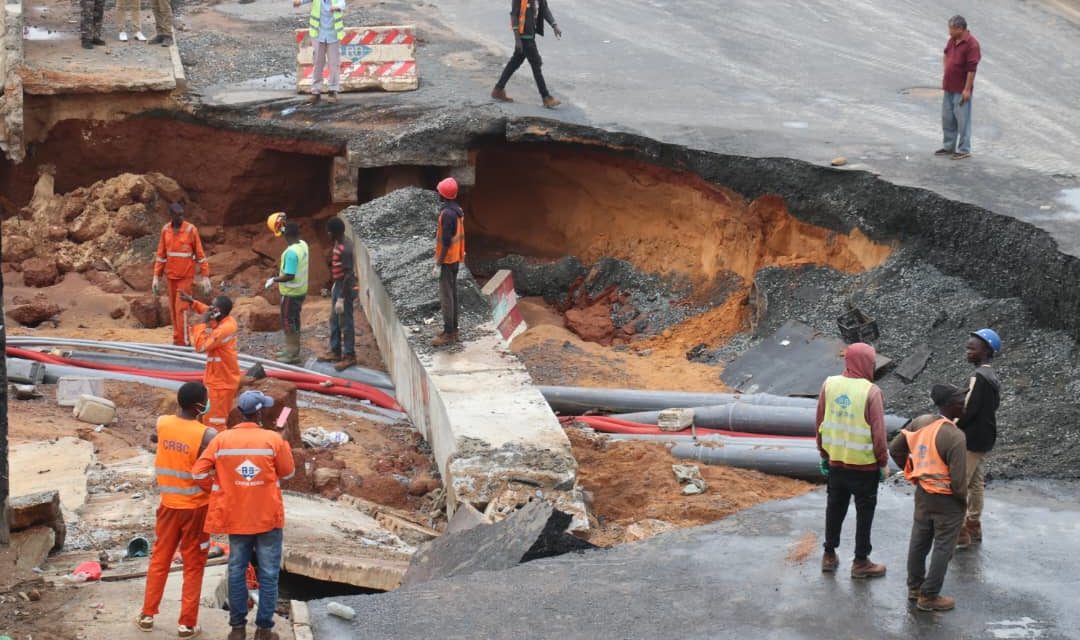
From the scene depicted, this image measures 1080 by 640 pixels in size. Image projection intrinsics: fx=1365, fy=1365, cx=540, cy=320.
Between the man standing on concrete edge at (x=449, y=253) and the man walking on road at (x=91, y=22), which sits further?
the man walking on road at (x=91, y=22)

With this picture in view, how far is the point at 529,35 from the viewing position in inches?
673

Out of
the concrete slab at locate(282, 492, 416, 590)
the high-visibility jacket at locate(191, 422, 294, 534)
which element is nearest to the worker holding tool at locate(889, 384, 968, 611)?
the concrete slab at locate(282, 492, 416, 590)

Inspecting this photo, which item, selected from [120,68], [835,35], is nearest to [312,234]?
[120,68]

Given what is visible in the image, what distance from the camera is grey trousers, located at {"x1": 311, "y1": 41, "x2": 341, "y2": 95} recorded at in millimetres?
17641

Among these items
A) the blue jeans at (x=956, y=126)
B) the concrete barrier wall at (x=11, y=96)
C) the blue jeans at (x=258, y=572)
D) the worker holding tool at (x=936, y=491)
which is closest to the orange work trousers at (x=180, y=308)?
the concrete barrier wall at (x=11, y=96)

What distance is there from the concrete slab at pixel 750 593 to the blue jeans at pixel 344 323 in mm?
6087

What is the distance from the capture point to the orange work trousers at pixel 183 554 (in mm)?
7512

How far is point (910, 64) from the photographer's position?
19438mm

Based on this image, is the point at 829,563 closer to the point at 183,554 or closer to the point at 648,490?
the point at 648,490

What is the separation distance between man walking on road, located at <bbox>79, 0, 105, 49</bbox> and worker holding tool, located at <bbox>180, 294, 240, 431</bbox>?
8.39 m

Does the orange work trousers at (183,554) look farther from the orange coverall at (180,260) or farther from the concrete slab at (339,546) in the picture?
the orange coverall at (180,260)

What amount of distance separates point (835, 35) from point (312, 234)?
333 inches

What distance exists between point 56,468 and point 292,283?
13.2 ft

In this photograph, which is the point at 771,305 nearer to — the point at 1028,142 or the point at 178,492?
the point at 1028,142
